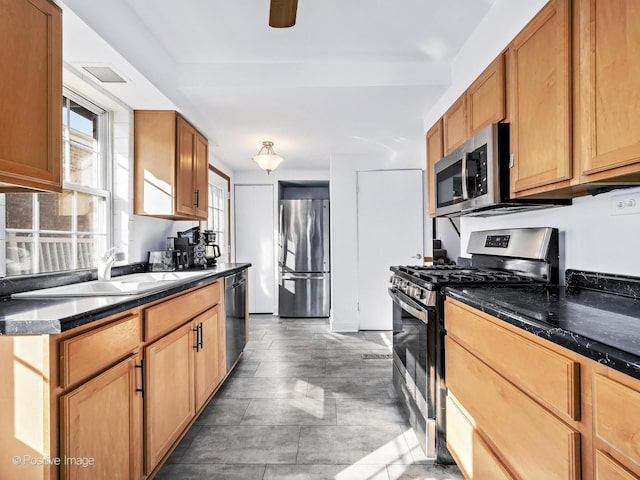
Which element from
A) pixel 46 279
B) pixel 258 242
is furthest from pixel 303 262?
pixel 46 279

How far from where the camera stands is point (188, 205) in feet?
9.99

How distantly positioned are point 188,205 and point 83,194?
0.78 m

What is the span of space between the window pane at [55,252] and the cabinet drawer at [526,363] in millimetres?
2138

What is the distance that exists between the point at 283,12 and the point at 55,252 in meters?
1.77

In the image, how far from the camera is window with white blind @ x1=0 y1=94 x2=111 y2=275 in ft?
5.98

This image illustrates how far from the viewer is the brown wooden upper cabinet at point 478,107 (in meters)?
1.84

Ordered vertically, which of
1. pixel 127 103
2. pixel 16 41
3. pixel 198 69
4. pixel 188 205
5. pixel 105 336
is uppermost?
pixel 198 69

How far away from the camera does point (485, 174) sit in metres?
1.89

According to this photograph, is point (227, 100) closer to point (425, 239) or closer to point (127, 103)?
point (127, 103)

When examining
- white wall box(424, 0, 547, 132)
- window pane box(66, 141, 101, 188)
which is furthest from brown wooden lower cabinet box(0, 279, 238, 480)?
white wall box(424, 0, 547, 132)

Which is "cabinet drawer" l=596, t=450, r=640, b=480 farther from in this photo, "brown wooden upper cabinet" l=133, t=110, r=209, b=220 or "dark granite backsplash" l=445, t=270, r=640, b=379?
"brown wooden upper cabinet" l=133, t=110, r=209, b=220

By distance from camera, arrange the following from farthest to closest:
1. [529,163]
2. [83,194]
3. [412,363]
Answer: [83,194] < [412,363] < [529,163]

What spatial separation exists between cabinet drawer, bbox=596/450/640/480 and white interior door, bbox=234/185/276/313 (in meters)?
5.06

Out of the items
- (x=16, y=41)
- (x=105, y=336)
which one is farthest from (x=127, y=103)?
(x=105, y=336)
